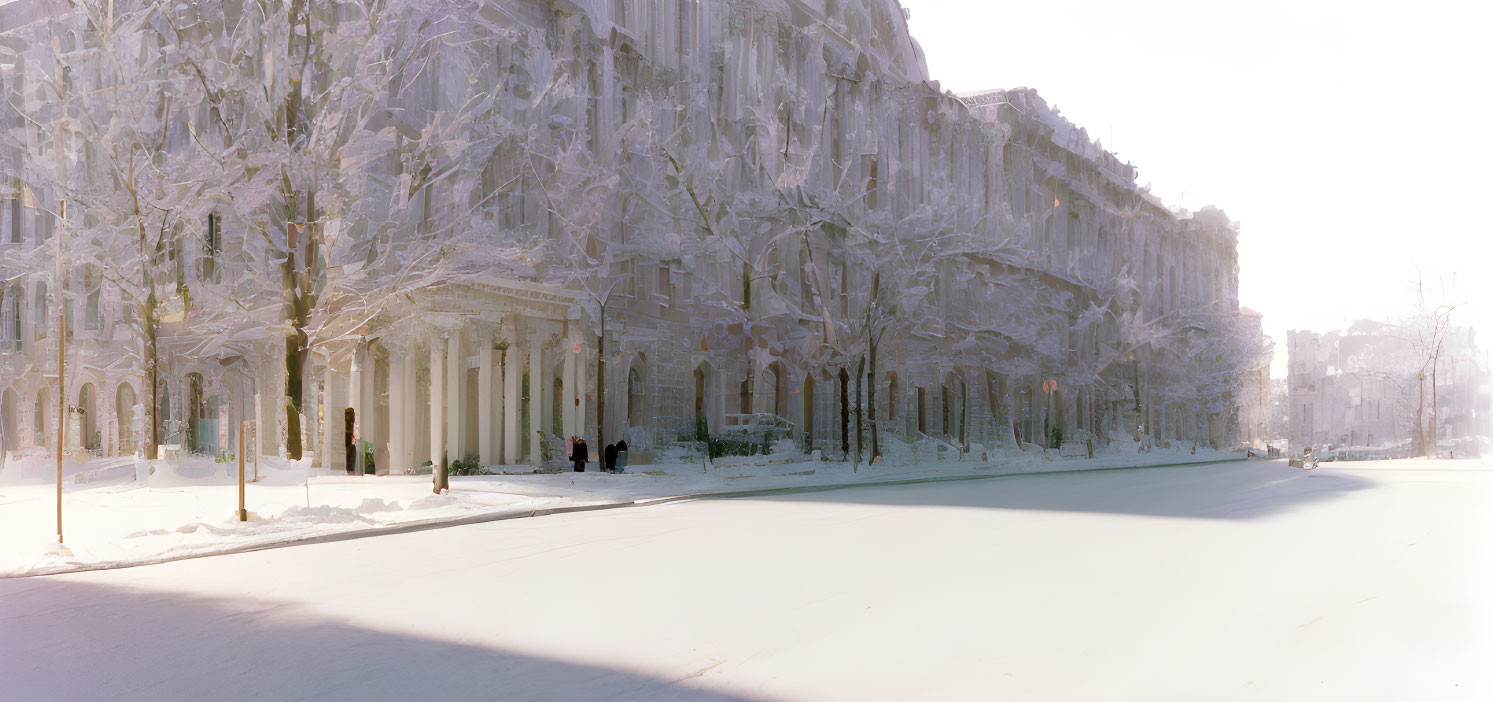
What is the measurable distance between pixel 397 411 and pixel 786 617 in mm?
19324

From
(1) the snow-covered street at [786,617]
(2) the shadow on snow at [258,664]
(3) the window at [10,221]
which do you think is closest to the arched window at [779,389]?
(3) the window at [10,221]

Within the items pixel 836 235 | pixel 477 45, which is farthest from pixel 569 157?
pixel 836 235

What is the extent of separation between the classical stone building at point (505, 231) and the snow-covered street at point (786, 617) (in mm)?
8892

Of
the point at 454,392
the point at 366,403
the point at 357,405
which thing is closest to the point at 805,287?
the point at 454,392

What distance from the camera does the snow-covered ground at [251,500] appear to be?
1295cm

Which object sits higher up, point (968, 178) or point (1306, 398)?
point (968, 178)

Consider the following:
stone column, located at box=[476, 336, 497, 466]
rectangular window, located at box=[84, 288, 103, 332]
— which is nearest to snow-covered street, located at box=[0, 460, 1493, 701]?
stone column, located at box=[476, 336, 497, 466]

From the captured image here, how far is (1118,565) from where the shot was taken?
35.5 ft

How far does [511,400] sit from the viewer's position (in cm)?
2738

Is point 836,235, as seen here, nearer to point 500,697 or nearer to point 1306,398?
point 500,697

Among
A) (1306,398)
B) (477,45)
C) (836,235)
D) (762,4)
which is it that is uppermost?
(762,4)

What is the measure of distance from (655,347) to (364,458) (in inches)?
412

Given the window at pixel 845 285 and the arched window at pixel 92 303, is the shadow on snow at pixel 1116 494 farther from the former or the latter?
the arched window at pixel 92 303

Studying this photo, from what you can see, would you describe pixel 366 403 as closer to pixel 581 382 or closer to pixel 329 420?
pixel 329 420
